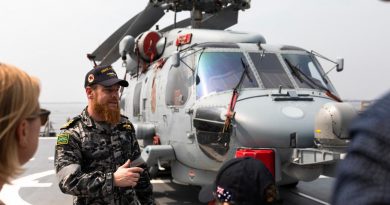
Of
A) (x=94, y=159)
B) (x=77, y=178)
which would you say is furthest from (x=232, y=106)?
(x=77, y=178)

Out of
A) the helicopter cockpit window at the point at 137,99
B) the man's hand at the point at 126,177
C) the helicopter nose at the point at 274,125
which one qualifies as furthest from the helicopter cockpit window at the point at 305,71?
the man's hand at the point at 126,177

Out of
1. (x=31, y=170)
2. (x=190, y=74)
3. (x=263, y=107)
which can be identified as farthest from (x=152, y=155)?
(x=31, y=170)

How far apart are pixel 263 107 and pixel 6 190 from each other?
5912 mm

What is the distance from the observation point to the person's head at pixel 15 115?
4.06 ft

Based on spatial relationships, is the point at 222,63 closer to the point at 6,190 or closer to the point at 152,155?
the point at 152,155

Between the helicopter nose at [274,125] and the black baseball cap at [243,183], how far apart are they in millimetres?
3358

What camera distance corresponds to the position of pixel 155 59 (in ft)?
25.9

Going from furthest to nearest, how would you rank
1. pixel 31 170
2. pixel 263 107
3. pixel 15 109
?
pixel 31 170 < pixel 263 107 < pixel 15 109

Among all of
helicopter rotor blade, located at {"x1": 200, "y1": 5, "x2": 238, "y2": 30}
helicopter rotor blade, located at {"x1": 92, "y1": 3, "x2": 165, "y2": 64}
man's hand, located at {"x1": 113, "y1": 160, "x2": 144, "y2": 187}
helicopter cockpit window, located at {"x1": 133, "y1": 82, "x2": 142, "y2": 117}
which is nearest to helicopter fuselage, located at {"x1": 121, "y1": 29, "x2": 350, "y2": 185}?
helicopter cockpit window, located at {"x1": 133, "y1": 82, "x2": 142, "y2": 117}

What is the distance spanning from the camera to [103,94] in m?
2.95

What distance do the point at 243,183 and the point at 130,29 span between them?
772 centimetres

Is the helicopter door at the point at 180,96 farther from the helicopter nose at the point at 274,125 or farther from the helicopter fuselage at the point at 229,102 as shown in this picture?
the helicopter nose at the point at 274,125

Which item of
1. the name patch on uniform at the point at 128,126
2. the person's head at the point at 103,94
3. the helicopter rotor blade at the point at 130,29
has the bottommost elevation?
the name patch on uniform at the point at 128,126

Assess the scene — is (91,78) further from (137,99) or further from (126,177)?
(137,99)
